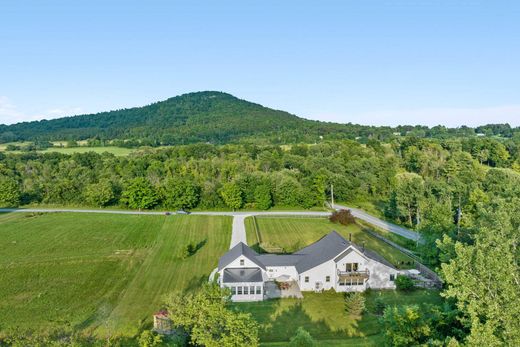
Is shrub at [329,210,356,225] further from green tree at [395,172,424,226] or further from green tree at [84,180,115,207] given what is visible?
green tree at [84,180,115,207]

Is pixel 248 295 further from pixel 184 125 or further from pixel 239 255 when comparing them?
pixel 184 125

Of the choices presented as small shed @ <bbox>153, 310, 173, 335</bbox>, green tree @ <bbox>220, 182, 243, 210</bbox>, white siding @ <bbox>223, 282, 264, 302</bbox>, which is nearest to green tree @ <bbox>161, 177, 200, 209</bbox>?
green tree @ <bbox>220, 182, 243, 210</bbox>

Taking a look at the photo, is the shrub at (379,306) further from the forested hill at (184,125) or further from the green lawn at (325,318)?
the forested hill at (184,125)

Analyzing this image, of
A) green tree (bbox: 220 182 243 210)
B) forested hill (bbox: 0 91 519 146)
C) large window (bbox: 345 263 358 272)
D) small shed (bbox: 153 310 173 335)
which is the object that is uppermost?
forested hill (bbox: 0 91 519 146)

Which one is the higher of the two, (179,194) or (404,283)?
(179,194)

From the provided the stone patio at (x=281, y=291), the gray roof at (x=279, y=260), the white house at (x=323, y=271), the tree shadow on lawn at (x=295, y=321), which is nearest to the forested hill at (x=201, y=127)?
the gray roof at (x=279, y=260)

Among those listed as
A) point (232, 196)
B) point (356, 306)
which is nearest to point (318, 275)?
point (356, 306)
